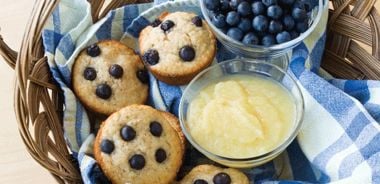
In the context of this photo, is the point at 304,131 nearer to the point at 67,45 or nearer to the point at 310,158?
the point at 310,158

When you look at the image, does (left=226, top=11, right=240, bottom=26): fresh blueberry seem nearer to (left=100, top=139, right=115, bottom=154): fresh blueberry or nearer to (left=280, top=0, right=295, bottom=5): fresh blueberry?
(left=280, top=0, right=295, bottom=5): fresh blueberry

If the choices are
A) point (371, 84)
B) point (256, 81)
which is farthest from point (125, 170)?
point (371, 84)

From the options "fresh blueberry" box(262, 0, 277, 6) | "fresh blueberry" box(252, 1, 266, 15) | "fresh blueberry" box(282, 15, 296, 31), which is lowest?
"fresh blueberry" box(282, 15, 296, 31)

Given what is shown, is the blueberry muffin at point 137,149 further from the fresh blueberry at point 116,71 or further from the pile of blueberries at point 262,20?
the pile of blueberries at point 262,20

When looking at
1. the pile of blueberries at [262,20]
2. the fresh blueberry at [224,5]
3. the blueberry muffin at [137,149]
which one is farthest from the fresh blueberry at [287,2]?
the blueberry muffin at [137,149]

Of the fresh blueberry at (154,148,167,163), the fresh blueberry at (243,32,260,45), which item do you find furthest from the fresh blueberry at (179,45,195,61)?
the fresh blueberry at (154,148,167,163)

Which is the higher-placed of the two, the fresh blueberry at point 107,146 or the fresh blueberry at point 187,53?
the fresh blueberry at point 187,53
